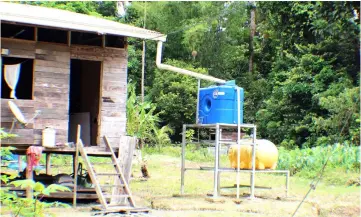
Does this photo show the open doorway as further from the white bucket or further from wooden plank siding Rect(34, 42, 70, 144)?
the white bucket

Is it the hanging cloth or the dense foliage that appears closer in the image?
the hanging cloth

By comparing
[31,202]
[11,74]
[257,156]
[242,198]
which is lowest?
[242,198]

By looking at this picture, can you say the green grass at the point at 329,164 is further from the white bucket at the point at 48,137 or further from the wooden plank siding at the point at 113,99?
the white bucket at the point at 48,137

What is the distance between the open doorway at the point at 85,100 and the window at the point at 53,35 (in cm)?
145

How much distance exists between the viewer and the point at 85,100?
14172mm

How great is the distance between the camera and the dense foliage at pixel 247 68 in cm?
2383

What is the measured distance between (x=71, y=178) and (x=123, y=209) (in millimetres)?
2725

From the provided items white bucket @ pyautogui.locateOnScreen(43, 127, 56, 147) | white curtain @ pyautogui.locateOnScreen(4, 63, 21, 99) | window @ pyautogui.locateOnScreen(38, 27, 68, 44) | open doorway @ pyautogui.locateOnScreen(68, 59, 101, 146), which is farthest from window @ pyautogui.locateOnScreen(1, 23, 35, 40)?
open doorway @ pyautogui.locateOnScreen(68, 59, 101, 146)

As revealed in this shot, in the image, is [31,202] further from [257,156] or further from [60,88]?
[257,156]

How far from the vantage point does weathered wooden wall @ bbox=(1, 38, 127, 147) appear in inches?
437

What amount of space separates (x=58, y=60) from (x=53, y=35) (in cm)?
70

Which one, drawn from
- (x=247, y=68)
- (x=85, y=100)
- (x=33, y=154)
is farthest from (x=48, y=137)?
(x=247, y=68)

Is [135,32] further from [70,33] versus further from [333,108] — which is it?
[333,108]

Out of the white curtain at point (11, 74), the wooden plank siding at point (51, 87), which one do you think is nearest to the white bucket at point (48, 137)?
the wooden plank siding at point (51, 87)
